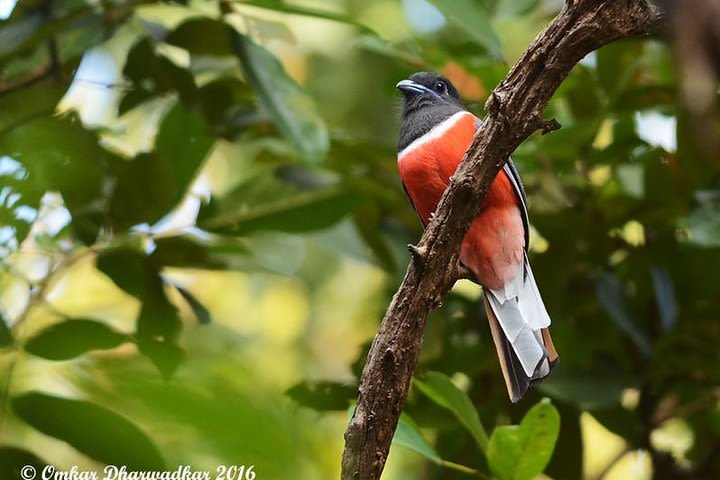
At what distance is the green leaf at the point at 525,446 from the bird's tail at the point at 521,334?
0.18 m

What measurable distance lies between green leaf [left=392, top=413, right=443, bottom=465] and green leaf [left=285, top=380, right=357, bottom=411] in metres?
0.65

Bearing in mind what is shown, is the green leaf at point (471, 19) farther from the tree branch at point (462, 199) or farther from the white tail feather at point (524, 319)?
the tree branch at point (462, 199)

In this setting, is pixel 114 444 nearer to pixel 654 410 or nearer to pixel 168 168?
pixel 168 168

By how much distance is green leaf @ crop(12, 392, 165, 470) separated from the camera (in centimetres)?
69

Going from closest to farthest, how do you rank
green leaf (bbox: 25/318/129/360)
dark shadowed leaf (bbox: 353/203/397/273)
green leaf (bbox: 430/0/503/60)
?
green leaf (bbox: 25/318/129/360) < green leaf (bbox: 430/0/503/60) < dark shadowed leaf (bbox: 353/203/397/273)

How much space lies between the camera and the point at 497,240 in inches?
96.2

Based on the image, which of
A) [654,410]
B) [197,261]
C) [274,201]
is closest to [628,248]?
[654,410]

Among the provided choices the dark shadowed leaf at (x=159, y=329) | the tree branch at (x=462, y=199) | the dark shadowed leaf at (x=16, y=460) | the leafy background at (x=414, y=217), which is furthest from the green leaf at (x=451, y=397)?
the dark shadowed leaf at (x=16, y=460)

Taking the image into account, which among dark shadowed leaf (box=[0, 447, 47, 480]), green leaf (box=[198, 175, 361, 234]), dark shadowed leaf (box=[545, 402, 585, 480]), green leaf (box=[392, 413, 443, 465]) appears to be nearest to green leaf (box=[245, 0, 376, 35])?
green leaf (box=[198, 175, 361, 234])

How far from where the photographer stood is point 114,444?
28.1 inches

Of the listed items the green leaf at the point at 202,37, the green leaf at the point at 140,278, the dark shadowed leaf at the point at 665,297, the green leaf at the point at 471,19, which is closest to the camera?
the green leaf at the point at 140,278

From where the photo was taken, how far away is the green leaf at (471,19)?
240 cm

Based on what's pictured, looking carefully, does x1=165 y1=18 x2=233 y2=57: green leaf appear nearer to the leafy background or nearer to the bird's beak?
the leafy background

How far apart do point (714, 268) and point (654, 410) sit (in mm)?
556
